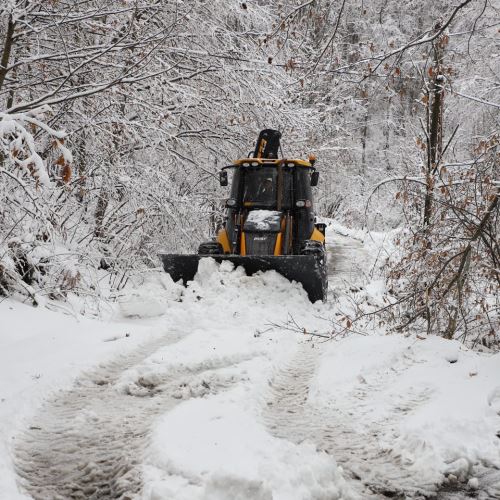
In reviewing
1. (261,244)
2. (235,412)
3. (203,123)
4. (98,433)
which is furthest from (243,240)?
(98,433)

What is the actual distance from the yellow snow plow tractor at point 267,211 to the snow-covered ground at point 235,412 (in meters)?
2.61

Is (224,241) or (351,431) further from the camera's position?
(224,241)

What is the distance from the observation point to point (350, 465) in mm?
2932

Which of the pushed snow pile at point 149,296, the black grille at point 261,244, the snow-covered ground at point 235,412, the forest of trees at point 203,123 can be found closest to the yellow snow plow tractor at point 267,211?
the black grille at point 261,244

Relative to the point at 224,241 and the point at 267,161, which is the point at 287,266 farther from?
the point at 267,161

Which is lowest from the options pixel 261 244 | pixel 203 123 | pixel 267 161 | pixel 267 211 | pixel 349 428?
pixel 349 428

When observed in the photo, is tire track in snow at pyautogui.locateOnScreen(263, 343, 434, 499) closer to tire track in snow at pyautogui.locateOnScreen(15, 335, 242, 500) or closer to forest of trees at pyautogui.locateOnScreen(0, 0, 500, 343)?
tire track in snow at pyautogui.locateOnScreen(15, 335, 242, 500)

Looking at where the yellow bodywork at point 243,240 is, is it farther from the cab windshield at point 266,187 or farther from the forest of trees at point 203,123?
the forest of trees at point 203,123

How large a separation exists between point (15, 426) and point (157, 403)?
3.03ft

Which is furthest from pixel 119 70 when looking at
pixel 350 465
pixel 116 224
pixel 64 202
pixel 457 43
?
pixel 350 465

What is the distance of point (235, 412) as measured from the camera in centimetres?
347

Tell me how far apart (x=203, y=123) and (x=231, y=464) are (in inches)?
297

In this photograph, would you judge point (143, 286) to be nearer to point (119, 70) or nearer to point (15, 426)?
point (119, 70)

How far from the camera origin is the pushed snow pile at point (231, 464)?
7.87 ft
